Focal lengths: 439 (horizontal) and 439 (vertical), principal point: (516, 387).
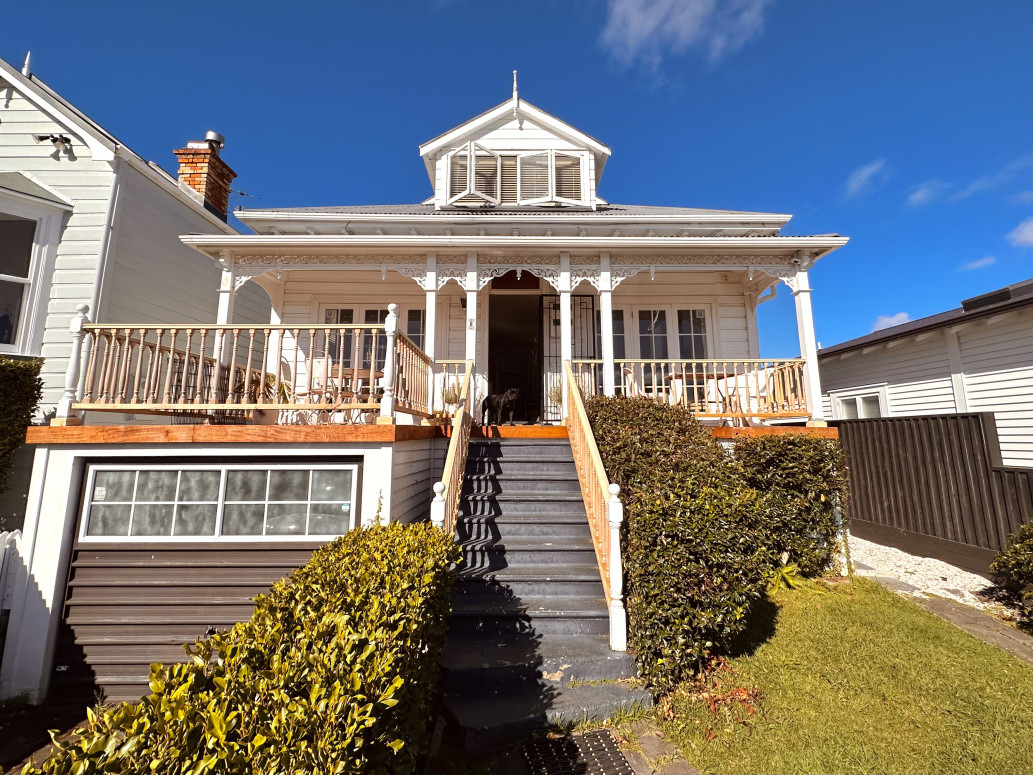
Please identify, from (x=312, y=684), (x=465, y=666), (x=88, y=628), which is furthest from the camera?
(x=88, y=628)

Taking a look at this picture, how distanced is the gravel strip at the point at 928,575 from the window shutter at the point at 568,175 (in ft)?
30.7

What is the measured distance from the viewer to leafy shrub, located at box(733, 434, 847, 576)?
5547 millimetres

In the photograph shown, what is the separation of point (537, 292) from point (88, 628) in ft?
27.6

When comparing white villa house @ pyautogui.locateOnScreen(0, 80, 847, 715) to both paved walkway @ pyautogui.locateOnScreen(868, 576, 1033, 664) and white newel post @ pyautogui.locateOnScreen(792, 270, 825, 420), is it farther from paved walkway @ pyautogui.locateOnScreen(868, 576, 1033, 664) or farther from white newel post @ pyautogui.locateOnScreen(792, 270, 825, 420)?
paved walkway @ pyautogui.locateOnScreen(868, 576, 1033, 664)

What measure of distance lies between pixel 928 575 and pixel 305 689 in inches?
306

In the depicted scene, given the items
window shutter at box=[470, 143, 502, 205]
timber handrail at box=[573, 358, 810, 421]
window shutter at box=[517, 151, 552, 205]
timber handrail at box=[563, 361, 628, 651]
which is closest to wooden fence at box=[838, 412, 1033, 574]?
timber handrail at box=[573, 358, 810, 421]

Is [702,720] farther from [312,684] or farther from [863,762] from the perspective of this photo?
[312,684]

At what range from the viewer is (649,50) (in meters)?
17.2

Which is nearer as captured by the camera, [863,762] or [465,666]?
[863,762]

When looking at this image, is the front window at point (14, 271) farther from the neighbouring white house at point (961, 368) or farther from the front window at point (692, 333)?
the neighbouring white house at point (961, 368)

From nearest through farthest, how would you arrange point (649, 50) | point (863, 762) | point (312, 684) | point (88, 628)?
point (312, 684)
point (863, 762)
point (88, 628)
point (649, 50)

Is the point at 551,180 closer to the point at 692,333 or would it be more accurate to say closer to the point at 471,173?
the point at 471,173

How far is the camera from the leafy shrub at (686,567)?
3283 millimetres

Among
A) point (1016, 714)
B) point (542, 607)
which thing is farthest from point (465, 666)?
point (1016, 714)
